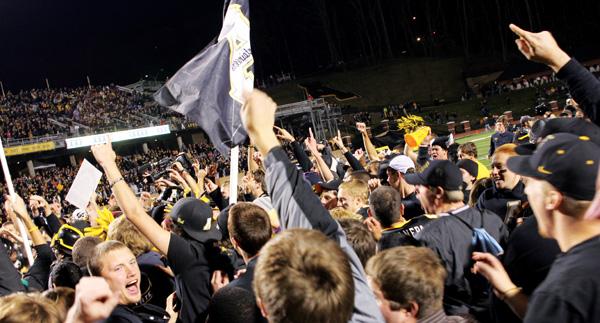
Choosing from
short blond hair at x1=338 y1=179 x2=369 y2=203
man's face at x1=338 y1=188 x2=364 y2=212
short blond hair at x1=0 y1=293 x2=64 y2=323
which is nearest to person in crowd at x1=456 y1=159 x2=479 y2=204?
short blond hair at x1=338 y1=179 x2=369 y2=203

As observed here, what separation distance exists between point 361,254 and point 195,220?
1134 mm

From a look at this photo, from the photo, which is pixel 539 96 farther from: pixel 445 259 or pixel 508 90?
pixel 445 259

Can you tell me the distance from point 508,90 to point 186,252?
5087cm

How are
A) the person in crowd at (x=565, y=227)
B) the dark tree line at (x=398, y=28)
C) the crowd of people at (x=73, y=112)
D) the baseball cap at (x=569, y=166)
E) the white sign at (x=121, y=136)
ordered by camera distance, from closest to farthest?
the person in crowd at (x=565, y=227) < the baseball cap at (x=569, y=166) < the white sign at (x=121, y=136) < the crowd of people at (x=73, y=112) < the dark tree line at (x=398, y=28)

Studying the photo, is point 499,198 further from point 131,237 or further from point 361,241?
point 131,237

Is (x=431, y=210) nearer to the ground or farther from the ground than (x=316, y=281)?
nearer to the ground

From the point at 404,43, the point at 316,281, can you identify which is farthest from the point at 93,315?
the point at 404,43

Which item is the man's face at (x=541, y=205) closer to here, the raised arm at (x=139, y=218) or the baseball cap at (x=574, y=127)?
the baseball cap at (x=574, y=127)

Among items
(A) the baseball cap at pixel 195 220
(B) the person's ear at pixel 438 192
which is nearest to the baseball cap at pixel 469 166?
(B) the person's ear at pixel 438 192

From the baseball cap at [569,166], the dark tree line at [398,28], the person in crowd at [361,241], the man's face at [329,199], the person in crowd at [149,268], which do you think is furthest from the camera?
the dark tree line at [398,28]

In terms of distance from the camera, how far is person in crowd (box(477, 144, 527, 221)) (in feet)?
15.7

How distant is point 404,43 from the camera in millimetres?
70250

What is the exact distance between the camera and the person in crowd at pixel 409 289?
93.0 inches

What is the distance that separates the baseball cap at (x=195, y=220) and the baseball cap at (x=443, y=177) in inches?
60.2
